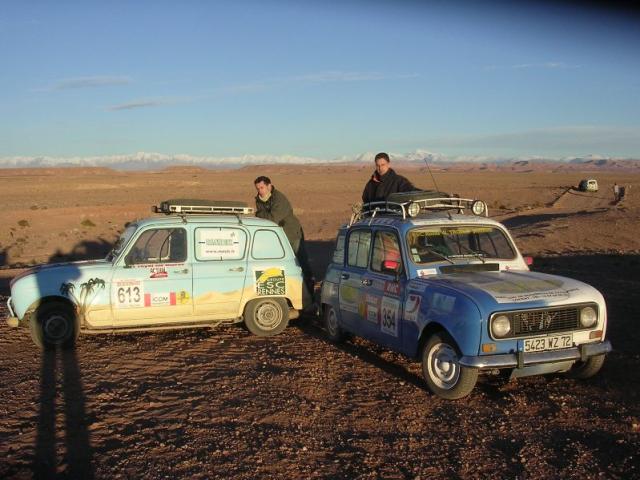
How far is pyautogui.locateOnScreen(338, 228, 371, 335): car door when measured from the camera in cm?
780

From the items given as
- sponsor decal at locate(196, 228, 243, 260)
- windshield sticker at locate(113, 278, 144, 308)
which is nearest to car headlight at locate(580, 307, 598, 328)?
sponsor decal at locate(196, 228, 243, 260)

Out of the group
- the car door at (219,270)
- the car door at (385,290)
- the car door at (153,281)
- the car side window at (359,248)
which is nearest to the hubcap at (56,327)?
the car door at (153,281)

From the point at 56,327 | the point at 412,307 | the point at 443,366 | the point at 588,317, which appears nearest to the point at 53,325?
the point at 56,327

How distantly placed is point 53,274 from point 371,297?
4029mm

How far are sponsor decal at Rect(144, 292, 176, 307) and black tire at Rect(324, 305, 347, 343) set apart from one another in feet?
6.68

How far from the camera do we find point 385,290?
7.20 meters

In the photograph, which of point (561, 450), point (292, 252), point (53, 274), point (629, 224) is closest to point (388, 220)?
point (292, 252)

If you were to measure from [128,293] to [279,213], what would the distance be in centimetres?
269

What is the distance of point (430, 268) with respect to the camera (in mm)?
6922

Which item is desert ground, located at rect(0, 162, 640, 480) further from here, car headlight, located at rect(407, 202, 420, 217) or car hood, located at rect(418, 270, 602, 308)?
car headlight, located at rect(407, 202, 420, 217)

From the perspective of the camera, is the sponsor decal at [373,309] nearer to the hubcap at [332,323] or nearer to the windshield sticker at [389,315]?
the windshield sticker at [389,315]

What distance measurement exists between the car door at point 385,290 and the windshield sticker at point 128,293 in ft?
9.67

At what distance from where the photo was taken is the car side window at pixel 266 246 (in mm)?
9133

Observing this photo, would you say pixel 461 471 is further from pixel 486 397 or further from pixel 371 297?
pixel 371 297
